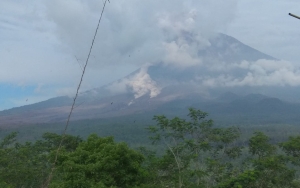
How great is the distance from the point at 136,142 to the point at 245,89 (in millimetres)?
143355

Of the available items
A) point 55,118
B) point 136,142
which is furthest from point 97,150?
point 55,118

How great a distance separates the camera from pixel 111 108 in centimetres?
12331

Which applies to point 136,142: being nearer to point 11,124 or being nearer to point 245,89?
point 11,124

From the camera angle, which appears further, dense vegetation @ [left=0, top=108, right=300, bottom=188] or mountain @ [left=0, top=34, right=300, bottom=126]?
mountain @ [left=0, top=34, right=300, bottom=126]

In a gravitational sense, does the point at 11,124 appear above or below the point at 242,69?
below

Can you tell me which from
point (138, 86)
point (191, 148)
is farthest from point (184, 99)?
point (191, 148)

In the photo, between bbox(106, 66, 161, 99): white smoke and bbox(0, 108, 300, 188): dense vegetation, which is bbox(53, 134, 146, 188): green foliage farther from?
bbox(106, 66, 161, 99): white smoke

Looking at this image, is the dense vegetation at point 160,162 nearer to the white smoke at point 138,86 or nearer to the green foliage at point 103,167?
the green foliage at point 103,167

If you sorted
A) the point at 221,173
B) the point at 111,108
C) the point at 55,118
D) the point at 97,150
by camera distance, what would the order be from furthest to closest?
1. the point at 111,108
2. the point at 55,118
3. the point at 221,173
4. the point at 97,150

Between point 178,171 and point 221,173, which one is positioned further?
point 221,173

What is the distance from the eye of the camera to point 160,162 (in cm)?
1078

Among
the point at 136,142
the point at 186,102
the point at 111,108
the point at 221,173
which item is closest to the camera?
the point at 221,173

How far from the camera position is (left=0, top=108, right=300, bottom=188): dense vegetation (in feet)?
28.2

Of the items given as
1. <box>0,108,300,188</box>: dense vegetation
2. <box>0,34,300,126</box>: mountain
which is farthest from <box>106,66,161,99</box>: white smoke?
<box>0,108,300,188</box>: dense vegetation
